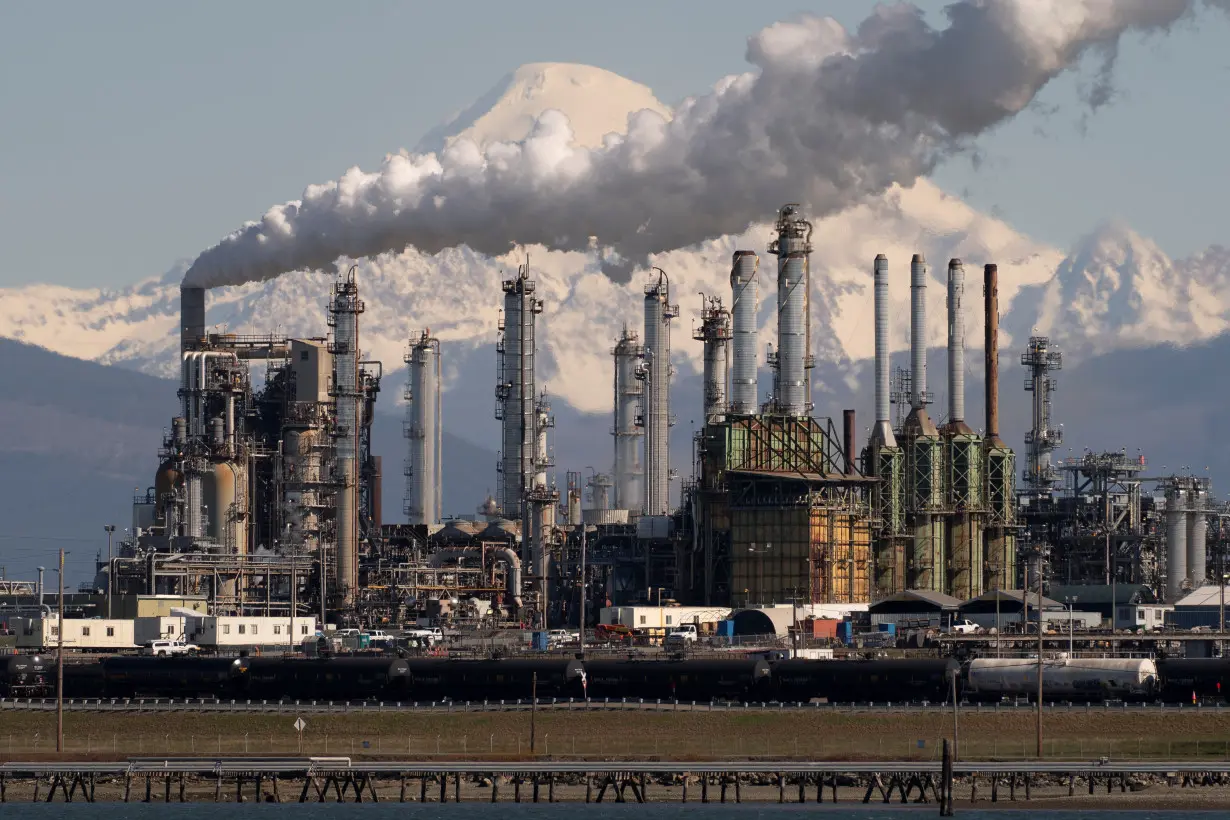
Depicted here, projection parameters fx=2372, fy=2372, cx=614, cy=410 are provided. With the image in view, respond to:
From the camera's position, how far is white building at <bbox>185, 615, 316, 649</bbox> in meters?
153

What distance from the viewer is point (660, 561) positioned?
19250 cm

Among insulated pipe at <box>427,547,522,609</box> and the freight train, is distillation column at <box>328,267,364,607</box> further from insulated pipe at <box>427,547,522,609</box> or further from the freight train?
the freight train

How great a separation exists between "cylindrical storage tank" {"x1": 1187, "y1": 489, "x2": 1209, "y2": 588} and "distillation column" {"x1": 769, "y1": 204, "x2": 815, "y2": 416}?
34.5 m

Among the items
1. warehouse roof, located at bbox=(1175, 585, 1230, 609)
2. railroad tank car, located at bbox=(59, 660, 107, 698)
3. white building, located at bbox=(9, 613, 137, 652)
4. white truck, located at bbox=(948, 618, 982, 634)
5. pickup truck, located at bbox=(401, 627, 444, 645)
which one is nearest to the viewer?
railroad tank car, located at bbox=(59, 660, 107, 698)

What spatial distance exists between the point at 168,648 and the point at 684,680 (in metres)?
43.2

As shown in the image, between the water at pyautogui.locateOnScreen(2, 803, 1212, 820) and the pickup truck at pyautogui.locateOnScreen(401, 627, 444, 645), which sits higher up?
the pickup truck at pyautogui.locateOnScreen(401, 627, 444, 645)

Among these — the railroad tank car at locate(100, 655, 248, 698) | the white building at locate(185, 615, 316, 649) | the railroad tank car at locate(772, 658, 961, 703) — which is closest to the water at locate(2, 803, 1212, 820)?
the railroad tank car at locate(772, 658, 961, 703)

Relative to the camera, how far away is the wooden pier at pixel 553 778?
91.2m

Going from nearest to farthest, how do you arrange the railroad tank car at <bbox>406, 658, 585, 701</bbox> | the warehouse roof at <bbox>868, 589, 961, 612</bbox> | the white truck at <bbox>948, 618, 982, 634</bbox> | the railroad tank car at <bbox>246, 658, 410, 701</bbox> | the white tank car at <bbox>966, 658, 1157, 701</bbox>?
1. the white tank car at <bbox>966, 658, 1157, 701</bbox>
2. the railroad tank car at <bbox>406, 658, 585, 701</bbox>
3. the railroad tank car at <bbox>246, 658, 410, 701</bbox>
4. the white truck at <bbox>948, 618, 982, 634</bbox>
5. the warehouse roof at <bbox>868, 589, 961, 612</bbox>

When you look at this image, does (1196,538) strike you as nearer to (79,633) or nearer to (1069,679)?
(1069,679)

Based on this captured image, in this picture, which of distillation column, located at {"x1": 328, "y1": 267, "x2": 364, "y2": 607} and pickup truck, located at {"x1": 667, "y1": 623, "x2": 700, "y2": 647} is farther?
distillation column, located at {"x1": 328, "y1": 267, "x2": 364, "y2": 607}

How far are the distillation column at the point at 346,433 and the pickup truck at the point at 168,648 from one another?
102 ft

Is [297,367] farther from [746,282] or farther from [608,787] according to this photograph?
[608,787]

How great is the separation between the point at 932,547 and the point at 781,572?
2323 cm
